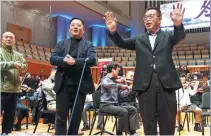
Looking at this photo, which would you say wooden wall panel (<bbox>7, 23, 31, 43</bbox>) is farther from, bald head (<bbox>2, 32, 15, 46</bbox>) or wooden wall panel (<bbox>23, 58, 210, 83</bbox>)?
bald head (<bbox>2, 32, 15, 46</bbox>)

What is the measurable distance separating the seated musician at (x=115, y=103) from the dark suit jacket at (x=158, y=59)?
1881 mm

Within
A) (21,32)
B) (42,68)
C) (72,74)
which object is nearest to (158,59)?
(72,74)

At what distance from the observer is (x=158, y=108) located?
185cm

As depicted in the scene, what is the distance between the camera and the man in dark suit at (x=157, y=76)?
6.02 feet

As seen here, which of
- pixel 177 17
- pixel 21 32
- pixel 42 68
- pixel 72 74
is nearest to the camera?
pixel 177 17

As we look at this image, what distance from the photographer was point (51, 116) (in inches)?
186

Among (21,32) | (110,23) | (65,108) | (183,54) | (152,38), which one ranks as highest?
(21,32)

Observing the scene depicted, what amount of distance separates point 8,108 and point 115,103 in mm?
1507

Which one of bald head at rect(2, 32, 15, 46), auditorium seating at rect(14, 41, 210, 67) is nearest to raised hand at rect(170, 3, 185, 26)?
bald head at rect(2, 32, 15, 46)

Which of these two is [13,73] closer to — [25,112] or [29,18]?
[25,112]

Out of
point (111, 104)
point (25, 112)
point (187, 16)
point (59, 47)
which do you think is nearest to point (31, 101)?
point (25, 112)

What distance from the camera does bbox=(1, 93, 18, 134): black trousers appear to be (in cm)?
298

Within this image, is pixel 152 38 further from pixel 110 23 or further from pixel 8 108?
pixel 8 108

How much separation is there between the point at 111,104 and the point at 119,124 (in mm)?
306
